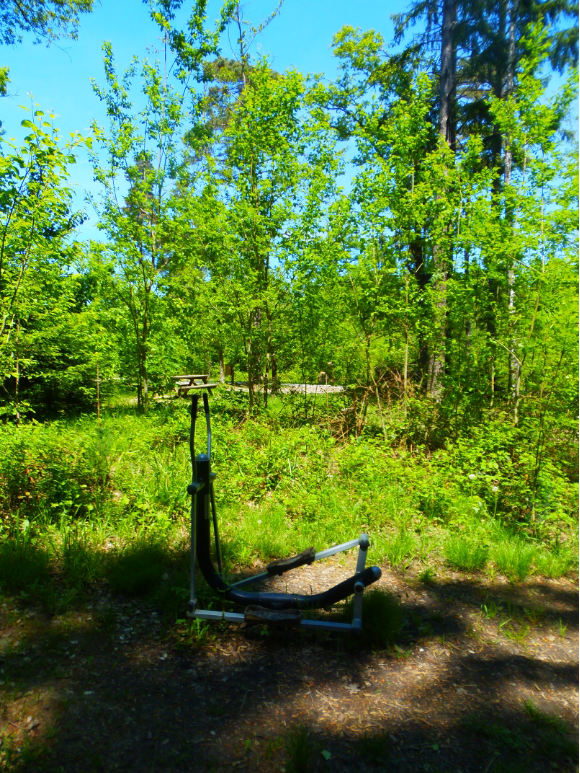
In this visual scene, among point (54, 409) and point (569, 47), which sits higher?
point (569, 47)

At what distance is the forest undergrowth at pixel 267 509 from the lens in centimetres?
309

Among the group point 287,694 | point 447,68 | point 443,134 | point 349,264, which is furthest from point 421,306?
point 447,68

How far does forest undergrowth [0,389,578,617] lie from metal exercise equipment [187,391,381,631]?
355 millimetres

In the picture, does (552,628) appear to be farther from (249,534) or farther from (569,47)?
(569,47)

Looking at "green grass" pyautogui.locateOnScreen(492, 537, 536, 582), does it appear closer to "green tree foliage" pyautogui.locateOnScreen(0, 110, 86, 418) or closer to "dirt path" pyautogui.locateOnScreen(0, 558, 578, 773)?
"dirt path" pyautogui.locateOnScreen(0, 558, 578, 773)

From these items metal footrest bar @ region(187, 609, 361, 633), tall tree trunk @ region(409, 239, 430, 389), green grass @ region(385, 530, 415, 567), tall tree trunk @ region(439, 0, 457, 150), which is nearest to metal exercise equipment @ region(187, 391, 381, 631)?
metal footrest bar @ region(187, 609, 361, 633)

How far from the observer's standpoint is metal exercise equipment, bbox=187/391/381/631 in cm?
238

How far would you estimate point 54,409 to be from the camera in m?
7.66

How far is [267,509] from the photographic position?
410 centimetres

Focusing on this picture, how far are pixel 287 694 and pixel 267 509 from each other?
2.06m

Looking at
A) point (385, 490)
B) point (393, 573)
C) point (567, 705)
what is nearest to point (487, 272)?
point (385, 490)

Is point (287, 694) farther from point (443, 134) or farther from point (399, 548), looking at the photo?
point (443, 134)

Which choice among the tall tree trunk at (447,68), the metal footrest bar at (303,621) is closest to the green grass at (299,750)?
the metal footrest bar at (303,621)

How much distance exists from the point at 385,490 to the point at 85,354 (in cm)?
489
